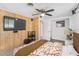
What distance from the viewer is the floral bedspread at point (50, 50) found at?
1.17 metres

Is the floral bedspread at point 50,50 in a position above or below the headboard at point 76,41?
below

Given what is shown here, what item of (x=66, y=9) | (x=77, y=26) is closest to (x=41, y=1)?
(x=66, y=9)

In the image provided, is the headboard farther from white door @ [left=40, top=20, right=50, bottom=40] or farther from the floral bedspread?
white door @ [left=40, top=20, right=50, bottom=40]

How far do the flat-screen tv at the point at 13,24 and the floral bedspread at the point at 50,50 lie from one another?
0.41 m

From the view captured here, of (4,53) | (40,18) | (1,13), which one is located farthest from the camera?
(40,18)

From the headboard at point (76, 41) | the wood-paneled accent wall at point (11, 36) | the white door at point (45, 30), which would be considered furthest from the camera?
the white door at point (45, 30)

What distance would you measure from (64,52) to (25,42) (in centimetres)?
60

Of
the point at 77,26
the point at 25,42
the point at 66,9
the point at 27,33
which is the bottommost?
the point at 25,42

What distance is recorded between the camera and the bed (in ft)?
3.85

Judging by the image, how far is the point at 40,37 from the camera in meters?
1.35

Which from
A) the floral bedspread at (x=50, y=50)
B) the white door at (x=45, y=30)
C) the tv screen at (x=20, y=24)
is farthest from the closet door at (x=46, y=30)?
the tv screen at (x=20, y=24)

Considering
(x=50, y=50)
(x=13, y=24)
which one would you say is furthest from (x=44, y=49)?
(x=13, y=24)

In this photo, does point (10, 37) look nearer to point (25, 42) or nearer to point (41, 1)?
point (25, 42)

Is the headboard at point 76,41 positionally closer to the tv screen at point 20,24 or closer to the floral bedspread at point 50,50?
the floral bedspread at point 50,50
